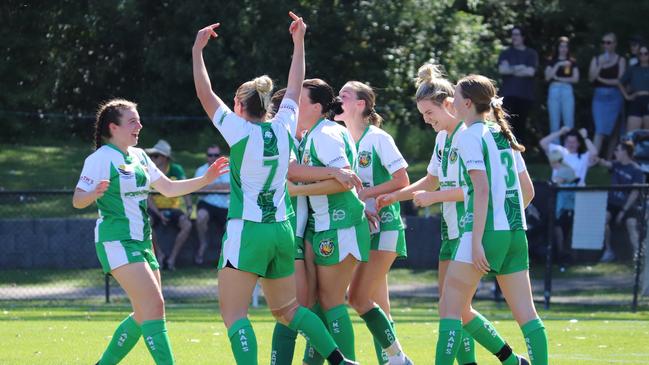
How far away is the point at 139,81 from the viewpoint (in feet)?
74.5

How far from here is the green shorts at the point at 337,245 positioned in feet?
25.9

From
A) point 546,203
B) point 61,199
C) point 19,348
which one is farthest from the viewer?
point 61,199

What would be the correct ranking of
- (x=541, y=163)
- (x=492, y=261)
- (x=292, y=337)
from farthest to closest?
1. (x=541, y=163)
2. (x=292, y=337)
3. (x=492, y=261)

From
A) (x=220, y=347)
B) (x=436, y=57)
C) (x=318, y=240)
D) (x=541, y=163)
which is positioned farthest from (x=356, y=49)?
(x=318, y=240)

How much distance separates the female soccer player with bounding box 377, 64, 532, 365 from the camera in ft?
25.5

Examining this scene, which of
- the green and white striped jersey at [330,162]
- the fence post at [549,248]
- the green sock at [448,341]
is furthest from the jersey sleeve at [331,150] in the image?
the fence post at [549,248]

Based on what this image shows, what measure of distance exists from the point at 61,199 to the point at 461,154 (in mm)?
10352

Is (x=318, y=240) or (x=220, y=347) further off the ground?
(x=318, y=240)

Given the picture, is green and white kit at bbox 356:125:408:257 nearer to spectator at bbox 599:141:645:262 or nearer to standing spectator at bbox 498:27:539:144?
spectator at bbox 599:141:645:262

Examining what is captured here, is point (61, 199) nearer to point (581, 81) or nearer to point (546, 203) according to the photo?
point (546, 203)

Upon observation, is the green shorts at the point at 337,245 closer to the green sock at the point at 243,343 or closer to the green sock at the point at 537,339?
the green sock at the point at 243,343

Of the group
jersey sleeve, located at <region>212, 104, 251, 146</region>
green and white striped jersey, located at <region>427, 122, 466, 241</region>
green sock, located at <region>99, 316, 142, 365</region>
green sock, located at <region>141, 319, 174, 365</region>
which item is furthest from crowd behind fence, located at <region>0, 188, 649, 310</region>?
jersey sleeve, located at <region>212, 104, 251, 146</region>

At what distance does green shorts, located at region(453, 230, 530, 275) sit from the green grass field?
2060mm

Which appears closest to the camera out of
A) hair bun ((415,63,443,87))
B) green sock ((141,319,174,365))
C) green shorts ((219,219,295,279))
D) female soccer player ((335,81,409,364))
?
green shorts ((219,219,295,279))
